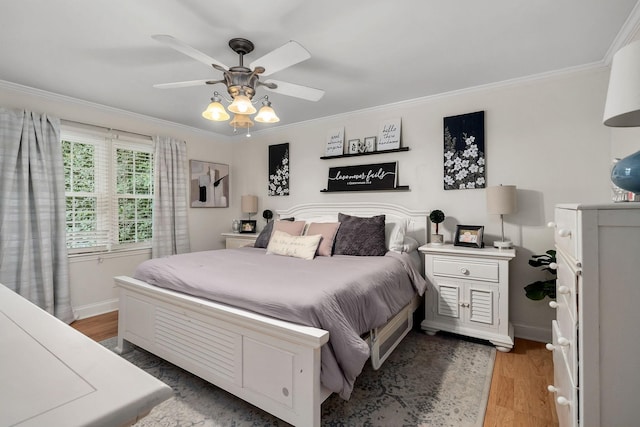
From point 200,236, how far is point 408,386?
136 inches

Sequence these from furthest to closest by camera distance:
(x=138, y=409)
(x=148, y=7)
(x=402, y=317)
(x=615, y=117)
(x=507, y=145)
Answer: (x=507, y=145) < (x=402, y=317) < (x=148, y=7) < (x=615, y=117) < (x=138, y=409)

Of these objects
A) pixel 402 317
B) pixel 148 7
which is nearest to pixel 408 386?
pixel 402 317

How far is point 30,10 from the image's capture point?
179 centimetres

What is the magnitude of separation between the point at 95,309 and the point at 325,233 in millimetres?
2754

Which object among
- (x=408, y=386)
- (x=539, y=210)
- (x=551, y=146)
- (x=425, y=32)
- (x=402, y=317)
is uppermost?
(x=425, y=32)

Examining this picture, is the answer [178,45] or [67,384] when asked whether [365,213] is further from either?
[67,384]

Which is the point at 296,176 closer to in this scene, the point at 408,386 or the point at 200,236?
the point at 200,236

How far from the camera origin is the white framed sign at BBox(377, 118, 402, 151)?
338 centimetres

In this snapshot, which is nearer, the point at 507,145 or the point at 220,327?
the point at 220,327

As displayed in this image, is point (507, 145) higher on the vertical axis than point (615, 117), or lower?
higher

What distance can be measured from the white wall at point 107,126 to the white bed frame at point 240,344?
128 cm

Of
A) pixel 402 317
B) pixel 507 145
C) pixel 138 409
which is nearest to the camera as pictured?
pixel 138 409

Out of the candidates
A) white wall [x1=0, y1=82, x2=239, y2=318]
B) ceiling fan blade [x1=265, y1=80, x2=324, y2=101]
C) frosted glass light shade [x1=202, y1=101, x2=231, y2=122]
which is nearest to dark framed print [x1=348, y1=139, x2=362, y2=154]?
ceiling fan blade [x1=265, y1=80, x2=324, y2=101]

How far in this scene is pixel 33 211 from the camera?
9.57 ft
